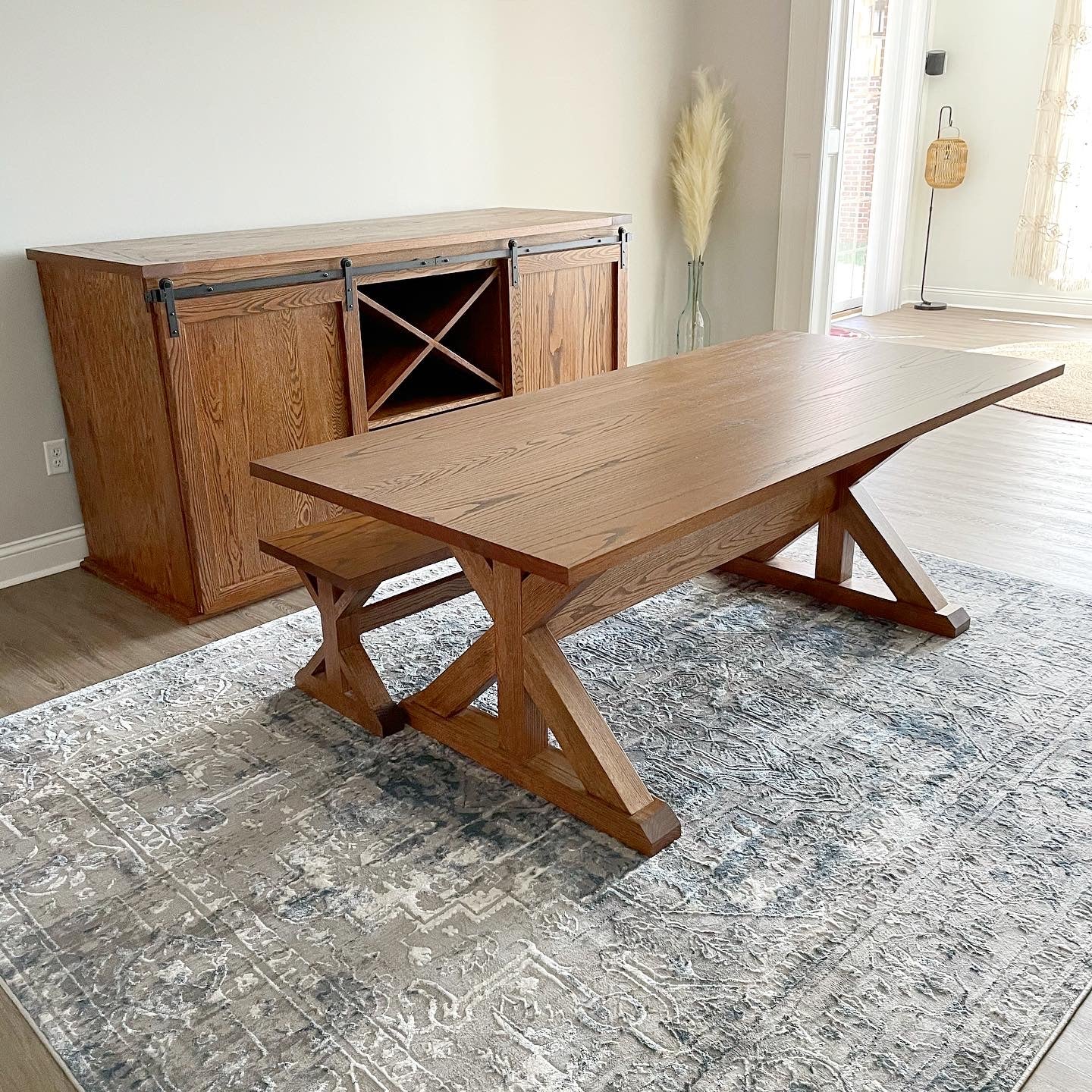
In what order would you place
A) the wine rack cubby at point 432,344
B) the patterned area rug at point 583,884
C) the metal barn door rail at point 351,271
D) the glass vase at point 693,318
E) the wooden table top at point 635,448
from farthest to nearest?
1. the glass vase at point 693,318
2. the wine rack cubby at point 432,344
3. the metal barn door rail at point 351,271
4. the wooden table top at point 635,448
5. the patterned area rug at point 583,884

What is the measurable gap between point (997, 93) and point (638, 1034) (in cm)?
667

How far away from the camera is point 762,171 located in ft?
15.0

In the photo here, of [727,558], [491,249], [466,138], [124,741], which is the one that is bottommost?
[124,741]

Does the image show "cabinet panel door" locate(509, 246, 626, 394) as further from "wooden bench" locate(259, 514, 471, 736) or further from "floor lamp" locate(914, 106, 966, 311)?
"floor lamp" locate(914, 106, 966, 311)

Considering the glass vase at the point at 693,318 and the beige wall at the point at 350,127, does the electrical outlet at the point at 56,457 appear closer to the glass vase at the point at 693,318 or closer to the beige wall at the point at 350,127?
the beige wall at the point at 350,127

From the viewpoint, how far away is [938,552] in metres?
3.04

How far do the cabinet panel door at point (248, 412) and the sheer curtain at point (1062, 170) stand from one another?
A: 17.0 ft

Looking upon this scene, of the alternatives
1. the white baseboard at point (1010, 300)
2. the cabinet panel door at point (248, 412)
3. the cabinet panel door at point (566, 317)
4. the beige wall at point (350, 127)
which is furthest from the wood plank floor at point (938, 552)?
the white baseboard at point (1010, 300)

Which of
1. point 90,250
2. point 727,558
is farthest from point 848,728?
point 90,250

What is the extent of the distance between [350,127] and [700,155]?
1.64 metres

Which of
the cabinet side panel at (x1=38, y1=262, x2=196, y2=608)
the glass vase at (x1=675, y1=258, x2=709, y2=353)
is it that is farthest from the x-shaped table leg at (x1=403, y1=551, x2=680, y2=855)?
the glass vase at (x1=675, y1=258, x2=709, y2=353)

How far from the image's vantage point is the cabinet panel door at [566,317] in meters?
3.39

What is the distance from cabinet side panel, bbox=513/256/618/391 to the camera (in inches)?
134

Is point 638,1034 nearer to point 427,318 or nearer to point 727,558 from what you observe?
point 727,558
